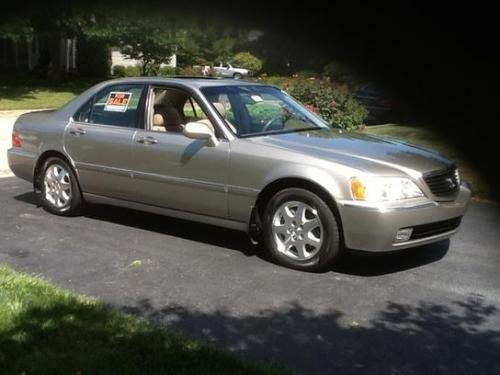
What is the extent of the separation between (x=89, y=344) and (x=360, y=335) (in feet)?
4.98

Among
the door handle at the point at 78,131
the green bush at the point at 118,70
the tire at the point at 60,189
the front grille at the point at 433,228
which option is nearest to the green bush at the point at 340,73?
the front grille at the point at 433,228

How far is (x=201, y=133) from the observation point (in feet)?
18.7

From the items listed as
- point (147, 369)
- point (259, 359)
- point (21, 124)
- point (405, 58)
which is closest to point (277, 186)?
point (259, 359)

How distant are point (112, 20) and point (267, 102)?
17.4 feet

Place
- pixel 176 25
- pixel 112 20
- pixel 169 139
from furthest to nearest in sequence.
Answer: pixel 169 139
pixel 112 20
pixel 176 25

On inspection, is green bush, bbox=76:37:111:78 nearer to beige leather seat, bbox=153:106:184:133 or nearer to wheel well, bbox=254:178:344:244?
beige leather seat, bbox=153:106:184:133

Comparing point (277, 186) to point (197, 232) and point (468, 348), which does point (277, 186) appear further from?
point (468, 348)

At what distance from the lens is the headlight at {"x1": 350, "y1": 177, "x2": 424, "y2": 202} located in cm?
492

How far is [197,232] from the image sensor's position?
6488mm

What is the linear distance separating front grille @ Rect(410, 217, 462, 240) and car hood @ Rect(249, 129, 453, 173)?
17.4 inches

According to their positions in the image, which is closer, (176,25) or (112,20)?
(176,25)

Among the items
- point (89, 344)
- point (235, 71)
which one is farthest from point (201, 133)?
point (89, 344)

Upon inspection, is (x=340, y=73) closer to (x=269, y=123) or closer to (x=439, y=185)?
(x=439, y=185)

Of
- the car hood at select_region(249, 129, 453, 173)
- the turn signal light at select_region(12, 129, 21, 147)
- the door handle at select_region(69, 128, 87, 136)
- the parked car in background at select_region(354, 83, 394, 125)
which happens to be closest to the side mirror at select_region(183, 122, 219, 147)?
the car hood at select_region(249, 129, 453, 173)
